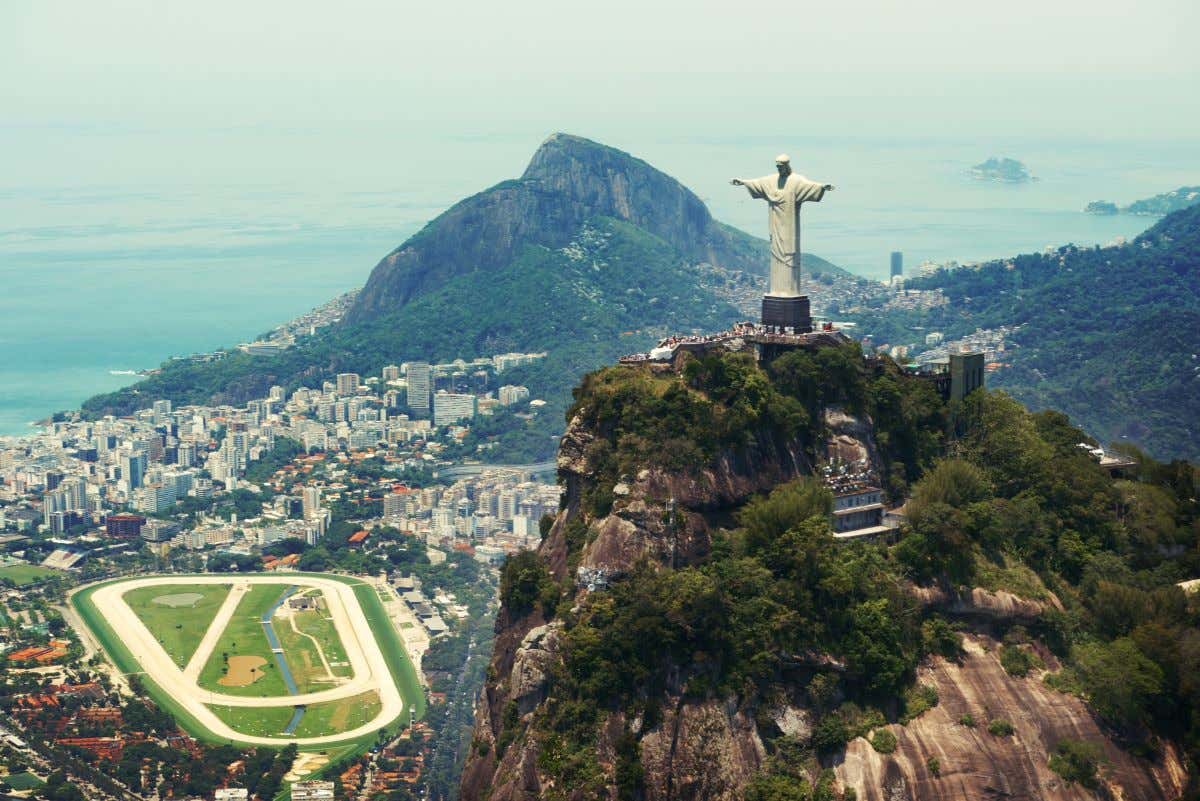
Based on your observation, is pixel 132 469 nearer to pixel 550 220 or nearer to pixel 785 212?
pixel 550 220

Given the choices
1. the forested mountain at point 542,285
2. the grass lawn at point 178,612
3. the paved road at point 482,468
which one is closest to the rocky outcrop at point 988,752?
the grass lawn at point 178,612

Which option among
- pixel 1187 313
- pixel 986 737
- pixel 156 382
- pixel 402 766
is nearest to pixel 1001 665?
pixel 986 737

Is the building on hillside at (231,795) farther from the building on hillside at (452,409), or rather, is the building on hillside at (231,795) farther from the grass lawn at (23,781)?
the building on hillside at (452,409)

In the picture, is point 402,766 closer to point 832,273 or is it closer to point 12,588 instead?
Answer: point 12,588

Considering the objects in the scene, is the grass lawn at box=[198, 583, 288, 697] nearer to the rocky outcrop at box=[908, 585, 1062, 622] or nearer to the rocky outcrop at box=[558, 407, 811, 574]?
the rocky outcrop at box=[558, 407, 811, 574]

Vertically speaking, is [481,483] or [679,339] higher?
[679,339]

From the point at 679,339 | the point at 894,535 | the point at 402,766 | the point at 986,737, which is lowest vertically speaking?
the point at 402,766

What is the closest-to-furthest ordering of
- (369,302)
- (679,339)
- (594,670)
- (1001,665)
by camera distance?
(594,670)
(1001,665)
(679,339)
(369,302)
